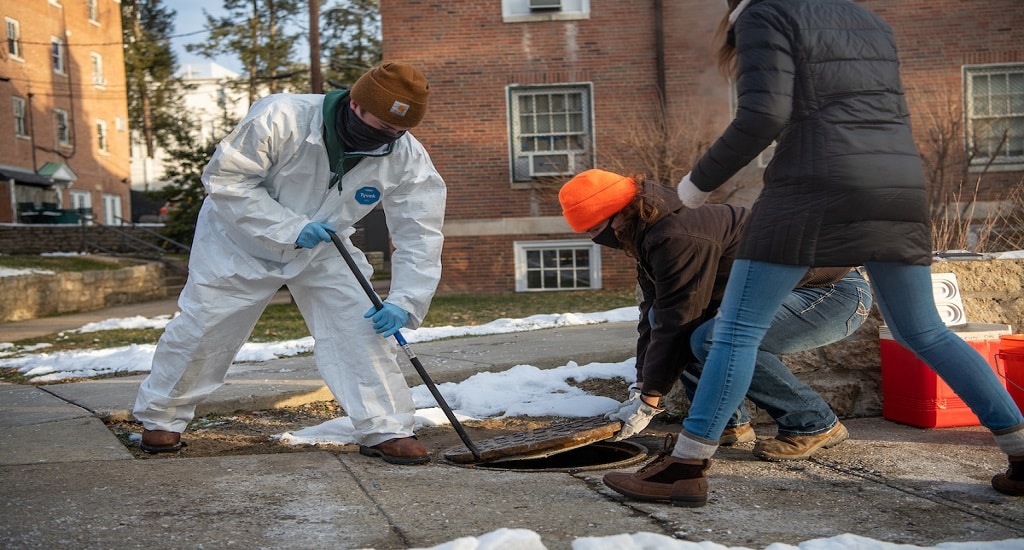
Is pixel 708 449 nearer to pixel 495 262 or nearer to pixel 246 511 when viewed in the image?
pixel 246 511

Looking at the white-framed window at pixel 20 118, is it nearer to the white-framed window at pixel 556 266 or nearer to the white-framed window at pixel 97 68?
the white-framed window at pixel 97 68

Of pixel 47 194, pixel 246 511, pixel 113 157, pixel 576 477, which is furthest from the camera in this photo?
pixel 113 157

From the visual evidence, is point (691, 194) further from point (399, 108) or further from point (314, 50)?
point (314, 50)

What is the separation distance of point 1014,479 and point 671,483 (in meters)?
1.10

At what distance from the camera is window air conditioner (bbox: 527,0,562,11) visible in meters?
14.7

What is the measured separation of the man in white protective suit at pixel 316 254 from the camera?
3.71 metres

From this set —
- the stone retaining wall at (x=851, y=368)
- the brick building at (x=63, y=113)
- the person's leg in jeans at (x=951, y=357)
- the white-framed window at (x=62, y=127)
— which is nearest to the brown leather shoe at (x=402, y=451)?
the stone retaining wall at (x=851, y=368)

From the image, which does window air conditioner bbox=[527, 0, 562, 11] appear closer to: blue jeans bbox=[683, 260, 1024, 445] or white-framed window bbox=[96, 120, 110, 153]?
blue jeans bbox=[683, 260, 1024, 445]

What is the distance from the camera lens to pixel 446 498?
310 cm

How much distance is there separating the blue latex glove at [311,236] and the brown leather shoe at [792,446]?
6.30ft

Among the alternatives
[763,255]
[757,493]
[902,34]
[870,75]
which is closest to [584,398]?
[757,493]

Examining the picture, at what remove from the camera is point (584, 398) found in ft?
16.5

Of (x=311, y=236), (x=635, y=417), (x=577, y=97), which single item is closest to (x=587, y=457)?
(x=635, y=417)

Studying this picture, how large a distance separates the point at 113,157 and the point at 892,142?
37.8 metres
